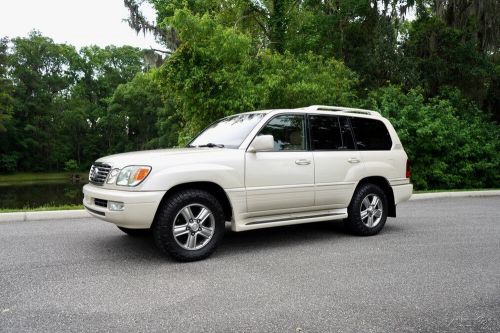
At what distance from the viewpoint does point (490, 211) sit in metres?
9.98

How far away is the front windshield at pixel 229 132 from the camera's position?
608 cm

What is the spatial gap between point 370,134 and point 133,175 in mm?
3910

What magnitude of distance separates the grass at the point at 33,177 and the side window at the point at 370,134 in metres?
52.8

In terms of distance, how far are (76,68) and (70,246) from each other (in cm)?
6750

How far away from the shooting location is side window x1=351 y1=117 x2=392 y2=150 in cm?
702

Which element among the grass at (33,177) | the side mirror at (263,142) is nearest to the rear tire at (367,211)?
the side mirror at (263,142)

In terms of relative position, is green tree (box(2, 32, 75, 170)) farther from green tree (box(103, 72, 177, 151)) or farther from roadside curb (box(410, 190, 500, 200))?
roadside curb (box(410, 190, 500, 200))

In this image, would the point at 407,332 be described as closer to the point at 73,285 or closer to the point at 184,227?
the point at 184,227

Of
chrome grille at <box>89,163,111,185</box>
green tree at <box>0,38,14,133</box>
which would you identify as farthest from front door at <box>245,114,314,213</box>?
green tree at <box>0,38,14,133</box>

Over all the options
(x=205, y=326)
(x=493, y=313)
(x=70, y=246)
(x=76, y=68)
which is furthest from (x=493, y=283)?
(x=76, y=68)

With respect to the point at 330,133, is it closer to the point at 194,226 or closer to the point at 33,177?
the point at 194,226

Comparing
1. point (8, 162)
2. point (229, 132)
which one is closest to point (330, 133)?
point (229, 132)

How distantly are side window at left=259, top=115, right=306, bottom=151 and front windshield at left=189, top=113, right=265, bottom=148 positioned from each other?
213 millimetres

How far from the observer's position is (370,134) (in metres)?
7.17
